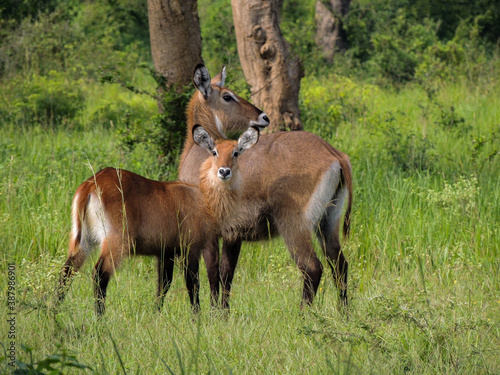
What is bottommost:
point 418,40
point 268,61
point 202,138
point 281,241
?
point 281,241

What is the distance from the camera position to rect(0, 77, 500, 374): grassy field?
2.82 m

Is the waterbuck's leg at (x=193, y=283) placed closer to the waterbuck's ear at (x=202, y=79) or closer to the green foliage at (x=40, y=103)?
the waterbuck's ear at (x=202, y=79)

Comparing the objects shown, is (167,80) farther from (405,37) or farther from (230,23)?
(405,37)

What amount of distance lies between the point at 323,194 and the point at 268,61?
2.29 metres

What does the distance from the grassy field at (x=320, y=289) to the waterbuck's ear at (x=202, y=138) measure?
2.71ft

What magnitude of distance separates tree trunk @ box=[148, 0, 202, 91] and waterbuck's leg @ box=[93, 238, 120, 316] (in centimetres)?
248

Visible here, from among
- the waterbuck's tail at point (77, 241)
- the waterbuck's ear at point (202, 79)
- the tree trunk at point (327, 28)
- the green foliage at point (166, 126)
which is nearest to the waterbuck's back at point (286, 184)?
the waterbuck's ear at point (202, 79)

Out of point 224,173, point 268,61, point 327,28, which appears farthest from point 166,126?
point 327,28

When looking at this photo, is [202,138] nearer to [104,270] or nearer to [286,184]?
[286,184]

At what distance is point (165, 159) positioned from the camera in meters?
5.66

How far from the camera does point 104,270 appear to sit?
11.5 feet

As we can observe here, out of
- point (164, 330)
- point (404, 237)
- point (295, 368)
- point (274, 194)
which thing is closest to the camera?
point (295, 368)

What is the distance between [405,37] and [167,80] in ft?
27.0


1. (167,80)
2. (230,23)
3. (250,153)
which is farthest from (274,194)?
(230,23)
